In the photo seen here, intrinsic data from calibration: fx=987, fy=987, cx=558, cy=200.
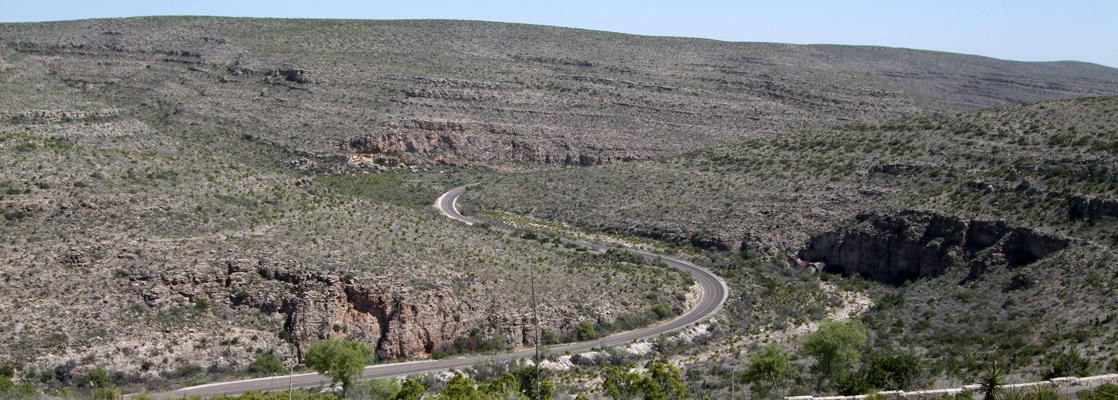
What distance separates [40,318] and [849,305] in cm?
3523

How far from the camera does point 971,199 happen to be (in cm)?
5138

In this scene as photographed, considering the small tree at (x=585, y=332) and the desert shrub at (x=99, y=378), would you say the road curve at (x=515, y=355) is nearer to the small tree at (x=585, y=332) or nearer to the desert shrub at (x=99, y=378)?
the small tree at (x=585, y=332)

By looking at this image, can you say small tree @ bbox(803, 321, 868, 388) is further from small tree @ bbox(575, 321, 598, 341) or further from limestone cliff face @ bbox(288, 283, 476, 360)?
limestone cliff face @ bbox(288, 283, 476, 360)

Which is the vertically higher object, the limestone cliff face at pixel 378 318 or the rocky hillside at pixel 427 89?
the rocky hillside at pixel 427 89

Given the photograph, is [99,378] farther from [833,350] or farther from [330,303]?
[833,350]

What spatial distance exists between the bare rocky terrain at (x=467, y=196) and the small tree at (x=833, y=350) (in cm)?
321

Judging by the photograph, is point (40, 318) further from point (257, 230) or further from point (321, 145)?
point (321, 145)

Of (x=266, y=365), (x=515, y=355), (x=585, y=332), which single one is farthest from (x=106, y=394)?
(x=585, y=332)

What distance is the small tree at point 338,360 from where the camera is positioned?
31953 millimetres

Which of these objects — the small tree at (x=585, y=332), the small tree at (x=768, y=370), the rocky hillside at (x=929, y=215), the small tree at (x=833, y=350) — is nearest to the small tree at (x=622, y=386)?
the small tree at (x=768, y=370)

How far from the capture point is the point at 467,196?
72.8 metres

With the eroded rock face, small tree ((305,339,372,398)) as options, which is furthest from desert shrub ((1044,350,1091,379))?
small tree ((305,339,372,398))

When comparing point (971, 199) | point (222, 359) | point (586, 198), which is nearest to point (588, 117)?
point (586, 198)

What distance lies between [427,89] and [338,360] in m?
62.0
